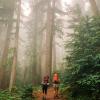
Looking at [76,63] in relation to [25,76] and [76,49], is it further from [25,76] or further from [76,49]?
[25,76]

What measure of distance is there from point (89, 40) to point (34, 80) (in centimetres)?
1399

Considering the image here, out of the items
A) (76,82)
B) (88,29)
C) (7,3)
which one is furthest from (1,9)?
(76,82)

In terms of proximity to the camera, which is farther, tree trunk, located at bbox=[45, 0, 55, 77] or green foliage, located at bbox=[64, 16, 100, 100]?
tree trunk, located at bbox=[45, 0, 55, 77]

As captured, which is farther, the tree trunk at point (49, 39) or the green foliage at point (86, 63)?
the tree trunk at point (49, 39)

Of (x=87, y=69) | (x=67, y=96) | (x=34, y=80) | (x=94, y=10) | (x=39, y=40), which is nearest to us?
(x=87, y=69)

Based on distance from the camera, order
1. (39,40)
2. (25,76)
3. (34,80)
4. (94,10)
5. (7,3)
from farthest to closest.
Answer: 1. (39,40)
2. (25,76)
3. (34,80)
4. (7,3)
5. (94,10)

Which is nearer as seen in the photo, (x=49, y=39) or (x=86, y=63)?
(x=86, y=63)

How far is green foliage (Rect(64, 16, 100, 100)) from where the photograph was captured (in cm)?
1081

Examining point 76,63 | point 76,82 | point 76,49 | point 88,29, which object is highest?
point 88,29

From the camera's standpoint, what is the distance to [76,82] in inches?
466

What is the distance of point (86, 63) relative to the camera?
451 inches

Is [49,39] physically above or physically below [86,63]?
above

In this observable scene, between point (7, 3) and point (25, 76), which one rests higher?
point (7, 3)

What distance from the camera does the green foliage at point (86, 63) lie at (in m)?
10.8
